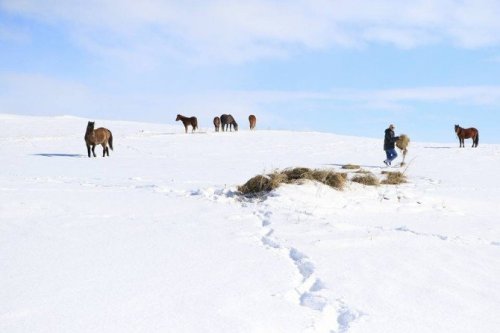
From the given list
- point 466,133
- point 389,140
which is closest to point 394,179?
point 389,140

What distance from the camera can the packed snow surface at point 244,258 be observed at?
3.14m

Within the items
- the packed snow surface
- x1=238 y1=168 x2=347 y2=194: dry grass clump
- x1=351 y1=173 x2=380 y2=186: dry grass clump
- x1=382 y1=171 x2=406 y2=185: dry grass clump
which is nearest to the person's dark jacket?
x1=382 y1=171 x2=406 y2=185: dry grass clump

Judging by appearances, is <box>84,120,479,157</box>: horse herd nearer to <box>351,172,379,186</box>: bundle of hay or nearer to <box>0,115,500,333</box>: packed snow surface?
<box>0,115,500,333</box>: packed snow surface

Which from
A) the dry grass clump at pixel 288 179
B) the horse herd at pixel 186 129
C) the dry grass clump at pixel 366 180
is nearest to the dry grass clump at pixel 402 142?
the dry grass clump at pixel 366 180

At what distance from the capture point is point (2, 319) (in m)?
2.99

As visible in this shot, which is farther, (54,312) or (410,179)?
(410,179)

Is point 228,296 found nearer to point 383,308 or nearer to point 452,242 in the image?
point 383,308

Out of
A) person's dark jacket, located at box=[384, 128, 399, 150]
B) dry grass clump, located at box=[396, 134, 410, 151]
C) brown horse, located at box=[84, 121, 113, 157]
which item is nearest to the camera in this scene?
person's dark jacket, located at box=[384, 128, 399, 150]

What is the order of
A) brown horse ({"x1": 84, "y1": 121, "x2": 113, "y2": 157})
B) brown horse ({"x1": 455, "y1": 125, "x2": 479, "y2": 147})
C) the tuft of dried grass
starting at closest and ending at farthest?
the tuft of dried grass, brown horse ({"x1": 84, "y1": 121, "x2": 113, "y2": 157}), brown horse ({"x1": 455, "y1": 125, "x2": 479, "y2": 147})

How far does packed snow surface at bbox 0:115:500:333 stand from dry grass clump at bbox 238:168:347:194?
20 cm

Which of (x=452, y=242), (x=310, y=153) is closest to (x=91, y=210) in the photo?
(x=452, y=242)

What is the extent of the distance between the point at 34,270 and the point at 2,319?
3.35 ft

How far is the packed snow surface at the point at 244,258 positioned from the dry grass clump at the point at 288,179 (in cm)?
20

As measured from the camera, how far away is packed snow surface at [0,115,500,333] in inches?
124
